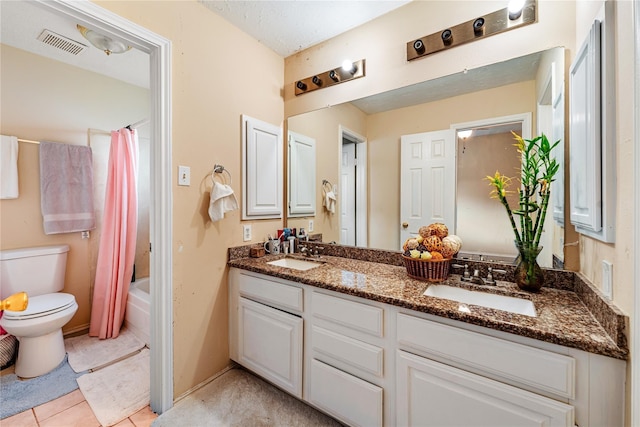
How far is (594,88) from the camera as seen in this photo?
882 mm

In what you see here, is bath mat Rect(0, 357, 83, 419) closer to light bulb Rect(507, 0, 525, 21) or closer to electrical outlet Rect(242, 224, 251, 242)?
electrical outlet Rect(242, 224, 251, 242)

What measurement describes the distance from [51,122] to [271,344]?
2.62 meters

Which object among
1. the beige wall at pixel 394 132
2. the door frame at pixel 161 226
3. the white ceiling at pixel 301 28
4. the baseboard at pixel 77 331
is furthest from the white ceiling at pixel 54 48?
the baseboard at pixel 77 331

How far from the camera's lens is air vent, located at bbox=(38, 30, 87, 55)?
1864 mm

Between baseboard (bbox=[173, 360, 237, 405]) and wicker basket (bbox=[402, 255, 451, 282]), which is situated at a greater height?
wicker basket (bbox=[402, 255, 451, 282])

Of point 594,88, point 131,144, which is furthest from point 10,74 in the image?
point 594,88

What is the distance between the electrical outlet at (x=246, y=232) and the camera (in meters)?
1.93

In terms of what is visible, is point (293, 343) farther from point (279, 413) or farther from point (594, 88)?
point (594, 88)

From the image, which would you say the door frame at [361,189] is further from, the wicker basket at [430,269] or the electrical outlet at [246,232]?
the electrical outlet at [246,232]

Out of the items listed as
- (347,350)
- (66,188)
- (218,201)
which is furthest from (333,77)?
(66,188)

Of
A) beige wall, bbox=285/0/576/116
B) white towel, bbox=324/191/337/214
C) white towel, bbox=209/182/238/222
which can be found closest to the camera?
beige wall, bbox=285/0/576/116

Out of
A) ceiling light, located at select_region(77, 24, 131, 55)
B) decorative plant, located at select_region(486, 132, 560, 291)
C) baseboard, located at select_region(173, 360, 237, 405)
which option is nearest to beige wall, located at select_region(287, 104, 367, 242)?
decorative plant, located at select_region(486, 132, 560, 291)

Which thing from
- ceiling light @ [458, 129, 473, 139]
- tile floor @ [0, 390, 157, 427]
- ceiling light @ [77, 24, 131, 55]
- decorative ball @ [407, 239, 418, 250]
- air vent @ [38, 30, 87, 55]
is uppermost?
air vent @ [38, 30, 87, 55]

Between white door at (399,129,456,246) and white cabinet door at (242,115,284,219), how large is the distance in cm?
101
